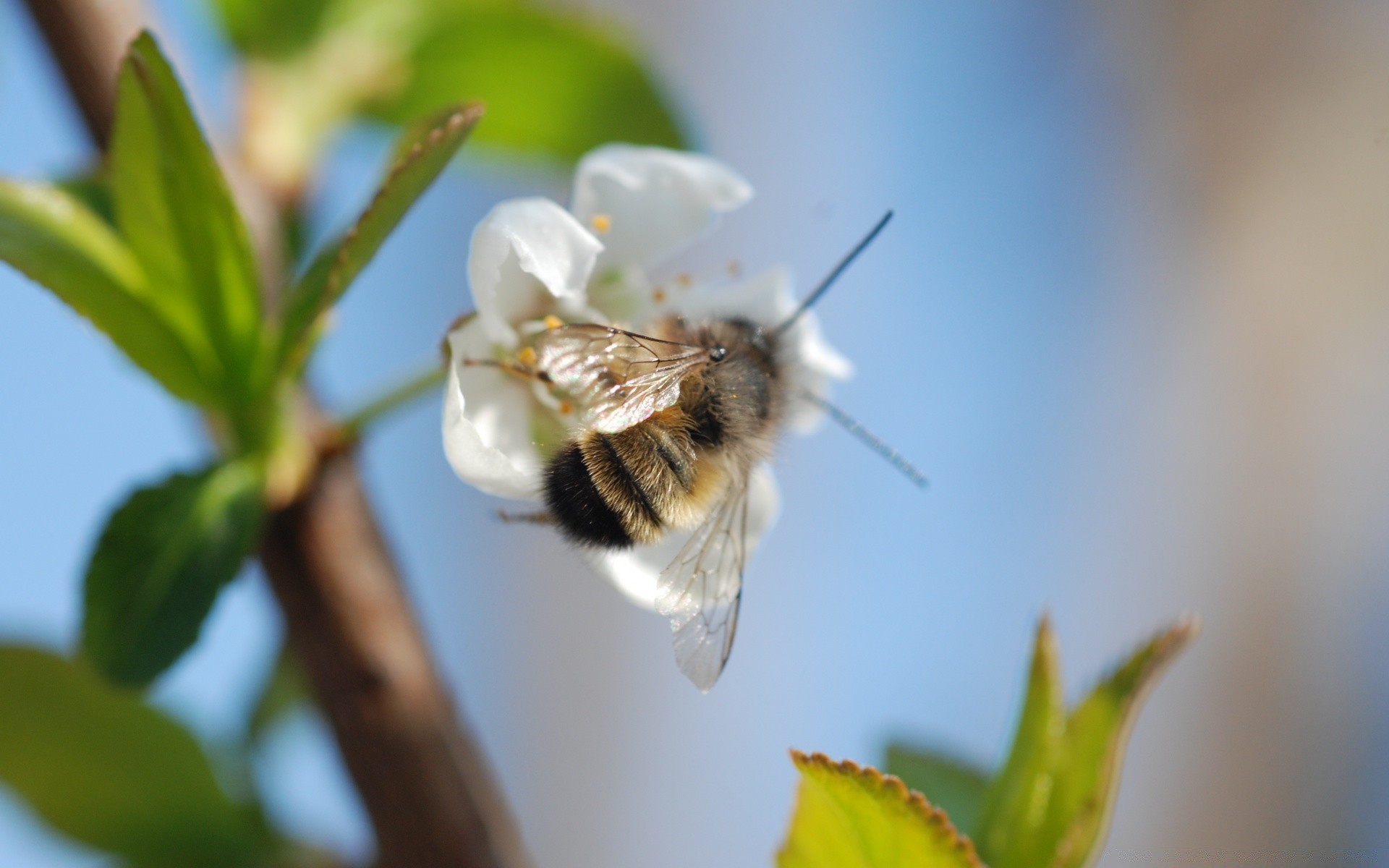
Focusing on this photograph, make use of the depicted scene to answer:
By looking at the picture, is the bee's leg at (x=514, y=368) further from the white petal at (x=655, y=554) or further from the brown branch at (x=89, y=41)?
the brown branch at (x=89, y=41)

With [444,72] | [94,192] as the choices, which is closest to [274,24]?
[444,72]

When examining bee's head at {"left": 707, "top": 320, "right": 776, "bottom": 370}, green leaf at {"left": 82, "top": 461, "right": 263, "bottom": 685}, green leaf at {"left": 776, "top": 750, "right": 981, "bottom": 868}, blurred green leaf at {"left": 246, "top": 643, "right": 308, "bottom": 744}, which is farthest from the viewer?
blurred green leaf at {"left": 246, "top": 643, "right": 308, "bottom": 744}

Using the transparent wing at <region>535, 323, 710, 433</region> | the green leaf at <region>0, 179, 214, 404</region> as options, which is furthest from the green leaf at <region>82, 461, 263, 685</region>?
the transparent wing at <region>535, 323, 710, 433</region>

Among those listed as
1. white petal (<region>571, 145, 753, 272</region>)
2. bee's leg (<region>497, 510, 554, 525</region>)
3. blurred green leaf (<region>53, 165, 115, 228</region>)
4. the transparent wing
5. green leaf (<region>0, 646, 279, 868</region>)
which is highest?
white petal (<region>571, 145, 753, 272</region>)

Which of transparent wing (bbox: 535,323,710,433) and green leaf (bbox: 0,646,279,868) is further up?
transparent wing (bbox: 535,323,710,433)

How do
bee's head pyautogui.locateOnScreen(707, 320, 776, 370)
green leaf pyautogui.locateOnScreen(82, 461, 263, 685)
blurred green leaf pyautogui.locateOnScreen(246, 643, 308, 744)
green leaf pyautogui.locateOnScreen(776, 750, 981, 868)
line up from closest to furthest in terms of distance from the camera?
green leaf pyautogui.locateOnScreen(776, 750, 981, 868) < green leaf pyautogui.locateOnScreen(82, 461, 263, 685) < bee's head pyautogui.locateOnScreen(707, 320, 776, 370) < blurred green leaf pyautogui.locateOnScreen(246, 643, 308, 744)

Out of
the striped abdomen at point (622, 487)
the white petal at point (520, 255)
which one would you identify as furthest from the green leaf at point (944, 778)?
the white petal at point (520, 255)

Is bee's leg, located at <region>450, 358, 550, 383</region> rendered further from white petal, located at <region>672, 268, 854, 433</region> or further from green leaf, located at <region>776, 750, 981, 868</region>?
green leaf, located at <region>776, 750, 981, 868</region>

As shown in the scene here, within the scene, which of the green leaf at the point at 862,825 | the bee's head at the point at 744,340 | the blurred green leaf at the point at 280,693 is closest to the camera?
the green leaf at the point at 862,825
